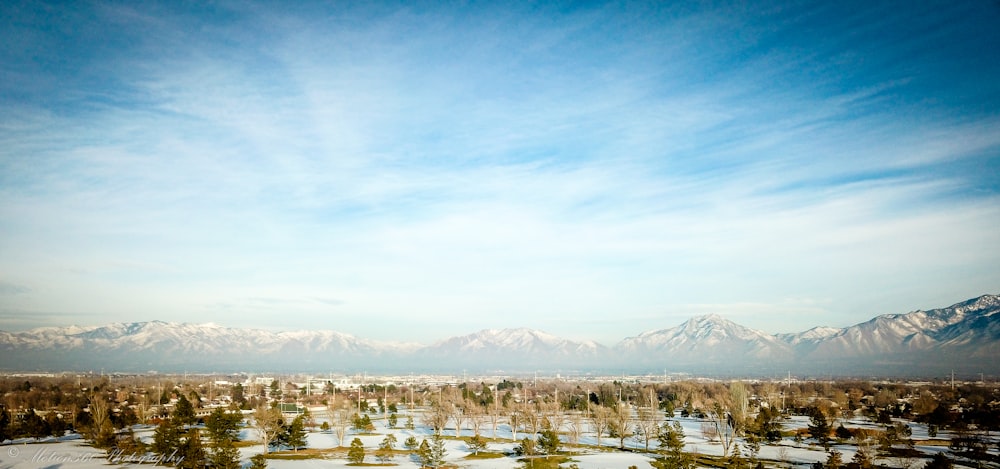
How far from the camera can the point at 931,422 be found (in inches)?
2702

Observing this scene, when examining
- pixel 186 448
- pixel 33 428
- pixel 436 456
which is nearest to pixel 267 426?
pixel 186 448

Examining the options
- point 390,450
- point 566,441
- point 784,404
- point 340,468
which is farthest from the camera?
point 784,404

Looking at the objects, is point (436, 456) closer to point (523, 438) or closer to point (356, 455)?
point (356, 455)

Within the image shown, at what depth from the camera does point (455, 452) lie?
58.8 m

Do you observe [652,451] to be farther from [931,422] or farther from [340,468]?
[931,422]

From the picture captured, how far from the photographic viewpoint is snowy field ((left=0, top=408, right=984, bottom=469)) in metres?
49.1

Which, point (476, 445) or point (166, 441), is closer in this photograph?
point (166, 441)

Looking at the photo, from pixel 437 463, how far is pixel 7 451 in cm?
3538

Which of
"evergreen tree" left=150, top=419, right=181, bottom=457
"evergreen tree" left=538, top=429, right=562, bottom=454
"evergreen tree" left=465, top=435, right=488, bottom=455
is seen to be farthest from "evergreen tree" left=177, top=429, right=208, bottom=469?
"evergreen tree" left=538, top=429, right=562, bottom=454

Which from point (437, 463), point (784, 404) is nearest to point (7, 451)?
point (437, 463)

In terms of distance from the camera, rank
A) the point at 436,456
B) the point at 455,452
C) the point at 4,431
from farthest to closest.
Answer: the point at 4,431 → the point at 455,452 → the point at 436,456

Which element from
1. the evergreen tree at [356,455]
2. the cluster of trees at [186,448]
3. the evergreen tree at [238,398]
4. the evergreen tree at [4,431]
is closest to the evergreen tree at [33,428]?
the evergreen tree at [4,431]

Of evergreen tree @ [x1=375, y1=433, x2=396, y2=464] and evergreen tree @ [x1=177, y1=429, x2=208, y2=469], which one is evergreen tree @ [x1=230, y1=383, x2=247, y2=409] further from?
evergreen tree @ [x1=177, y1=429, x2=208, y2=469]

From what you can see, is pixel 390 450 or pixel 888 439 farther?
pixel 390 450
